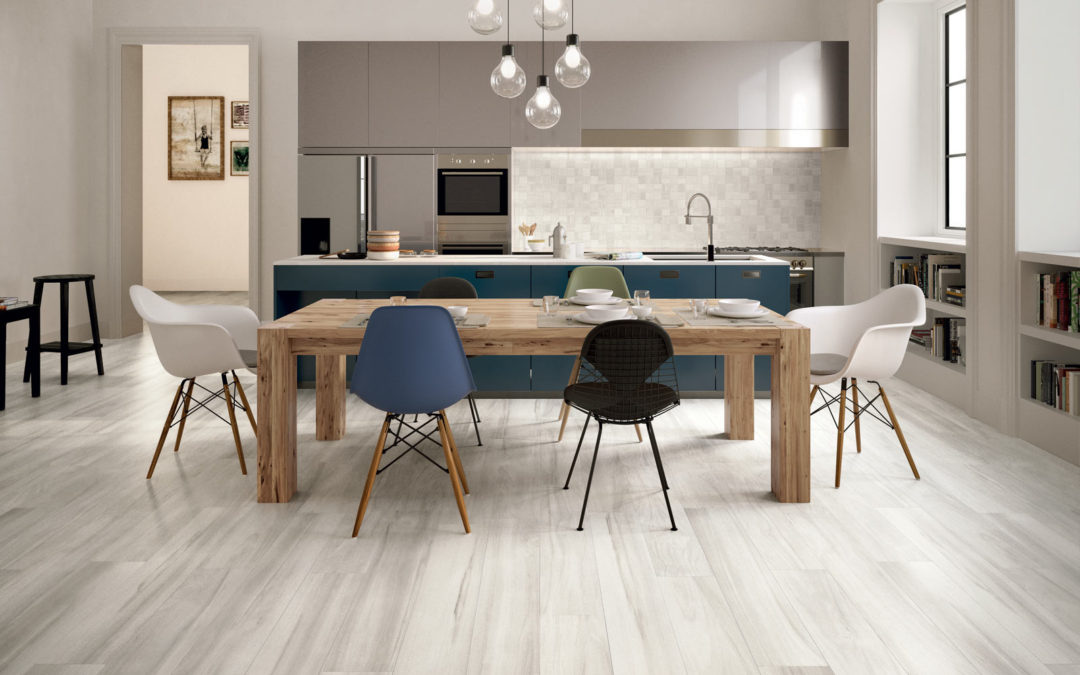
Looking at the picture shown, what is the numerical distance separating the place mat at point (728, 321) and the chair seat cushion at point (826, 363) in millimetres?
279

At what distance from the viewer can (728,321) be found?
149 inches

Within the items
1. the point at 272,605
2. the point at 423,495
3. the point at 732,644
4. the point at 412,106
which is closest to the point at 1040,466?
the point at 732,644

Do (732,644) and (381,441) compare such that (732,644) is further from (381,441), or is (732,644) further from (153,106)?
(153,106)

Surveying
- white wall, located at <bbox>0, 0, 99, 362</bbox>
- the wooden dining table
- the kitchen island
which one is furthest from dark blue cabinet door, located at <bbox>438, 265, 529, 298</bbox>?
white wall, located at <bbox>0, 0, 99, 362</bbox>

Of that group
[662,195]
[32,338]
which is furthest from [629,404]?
[662,195]

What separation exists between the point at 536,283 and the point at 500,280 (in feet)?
0.72

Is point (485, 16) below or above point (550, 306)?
above

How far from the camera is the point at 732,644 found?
240 cm

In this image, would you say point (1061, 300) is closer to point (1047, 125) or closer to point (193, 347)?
point (1047, 125)

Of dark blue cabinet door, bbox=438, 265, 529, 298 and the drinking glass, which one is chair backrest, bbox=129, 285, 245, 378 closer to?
the drinking glass

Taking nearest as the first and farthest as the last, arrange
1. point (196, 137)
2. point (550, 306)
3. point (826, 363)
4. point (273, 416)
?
point (273, 416)
point (826, 363)
point (550, 306)
point (196, 137)

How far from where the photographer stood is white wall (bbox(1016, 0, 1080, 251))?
4.55 meters

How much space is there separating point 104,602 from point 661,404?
1863 millimetres

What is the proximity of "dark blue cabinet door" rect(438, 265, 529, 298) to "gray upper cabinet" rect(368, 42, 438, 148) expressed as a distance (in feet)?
6.50
